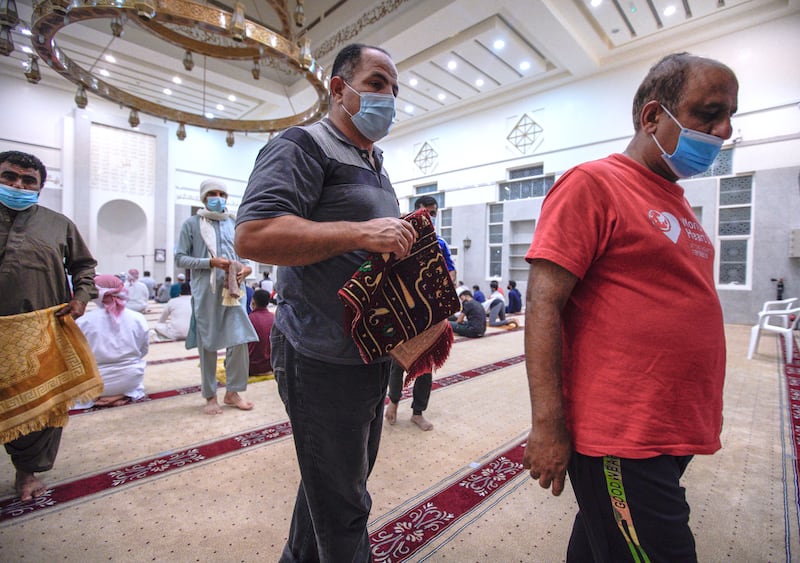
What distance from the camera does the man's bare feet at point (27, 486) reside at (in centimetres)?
171

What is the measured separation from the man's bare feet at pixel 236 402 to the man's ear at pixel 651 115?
286cm

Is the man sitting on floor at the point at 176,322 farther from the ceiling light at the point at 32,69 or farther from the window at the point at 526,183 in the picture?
the window at the point at 526,183

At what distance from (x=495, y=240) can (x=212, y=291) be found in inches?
459

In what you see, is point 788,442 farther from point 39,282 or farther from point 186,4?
point 186,4

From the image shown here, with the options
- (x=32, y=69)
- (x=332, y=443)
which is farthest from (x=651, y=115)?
(x=32, y=69)

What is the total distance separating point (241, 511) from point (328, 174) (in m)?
1.46

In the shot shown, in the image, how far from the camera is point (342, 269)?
93 cm

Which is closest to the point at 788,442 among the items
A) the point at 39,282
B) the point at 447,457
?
the point at 447,457

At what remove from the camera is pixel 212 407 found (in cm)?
281

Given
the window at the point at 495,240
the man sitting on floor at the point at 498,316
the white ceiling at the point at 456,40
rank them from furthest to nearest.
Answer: the window at the point at 495,240 → the white ceiling at the point at 456,40 → the man sitting on floor at the point at 498,316

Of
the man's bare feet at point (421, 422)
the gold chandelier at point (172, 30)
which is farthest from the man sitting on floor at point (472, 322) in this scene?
the man's bare feet at point (421, 422)

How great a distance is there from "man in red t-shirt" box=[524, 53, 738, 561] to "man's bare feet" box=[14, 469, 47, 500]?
212cm

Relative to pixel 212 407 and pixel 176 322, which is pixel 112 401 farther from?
pixel 176 322

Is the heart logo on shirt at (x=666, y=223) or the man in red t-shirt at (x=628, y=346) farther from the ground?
the heart logo on shirt at (x=666, y=223)
